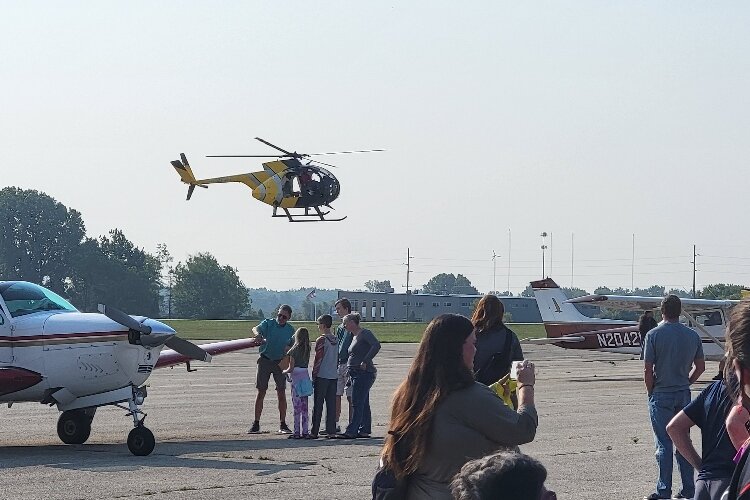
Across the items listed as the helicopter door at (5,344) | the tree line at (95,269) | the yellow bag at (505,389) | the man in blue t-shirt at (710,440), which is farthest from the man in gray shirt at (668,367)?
the tree line at (95,269)

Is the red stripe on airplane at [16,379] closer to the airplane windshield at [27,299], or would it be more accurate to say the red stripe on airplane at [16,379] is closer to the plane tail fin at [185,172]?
the airplane windshield at [27,299]

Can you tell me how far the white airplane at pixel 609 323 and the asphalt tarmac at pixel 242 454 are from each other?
10.4m

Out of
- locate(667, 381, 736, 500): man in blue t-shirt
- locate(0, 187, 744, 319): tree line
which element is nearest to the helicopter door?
locate(667, 381, 736, 500): man in blue t-shirt

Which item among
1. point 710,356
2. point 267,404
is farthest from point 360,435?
point 710,356

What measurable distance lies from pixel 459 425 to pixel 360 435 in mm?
10741

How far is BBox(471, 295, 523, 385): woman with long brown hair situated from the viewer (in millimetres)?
8539

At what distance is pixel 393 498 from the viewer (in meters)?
5.29

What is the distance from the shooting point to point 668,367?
10320 mm

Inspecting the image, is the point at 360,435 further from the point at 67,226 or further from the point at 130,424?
the point at 67,226

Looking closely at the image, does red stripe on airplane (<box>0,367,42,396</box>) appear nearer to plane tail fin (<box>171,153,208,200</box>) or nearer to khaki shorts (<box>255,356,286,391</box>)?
khaki shorts (<box>255,356,286,391</box>)

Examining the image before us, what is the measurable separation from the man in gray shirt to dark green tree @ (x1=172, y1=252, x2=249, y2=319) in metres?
128

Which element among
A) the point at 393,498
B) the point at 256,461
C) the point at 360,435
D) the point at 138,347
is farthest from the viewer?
the point at 360,435

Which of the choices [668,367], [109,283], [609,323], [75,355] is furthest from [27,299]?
[109,283]

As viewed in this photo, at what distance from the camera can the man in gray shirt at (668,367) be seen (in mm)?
10312
